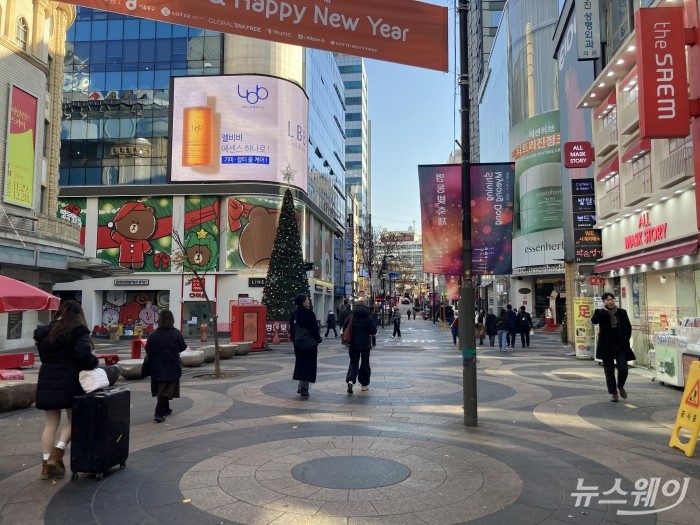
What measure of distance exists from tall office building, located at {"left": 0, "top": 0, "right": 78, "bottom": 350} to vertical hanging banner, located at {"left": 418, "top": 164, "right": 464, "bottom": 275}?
666 inches

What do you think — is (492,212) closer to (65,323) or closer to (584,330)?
(584,330)

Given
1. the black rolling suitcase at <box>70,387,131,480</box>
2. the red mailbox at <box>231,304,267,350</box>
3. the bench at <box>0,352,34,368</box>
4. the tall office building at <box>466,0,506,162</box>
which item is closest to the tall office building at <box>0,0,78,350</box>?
the bench at <box>0,352,34,368</box>

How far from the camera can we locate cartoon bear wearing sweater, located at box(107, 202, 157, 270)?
38.9 meters

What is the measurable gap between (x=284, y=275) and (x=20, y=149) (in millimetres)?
13035

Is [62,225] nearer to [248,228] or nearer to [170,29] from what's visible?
[248,228]

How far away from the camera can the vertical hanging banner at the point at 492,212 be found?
1268 centimetres

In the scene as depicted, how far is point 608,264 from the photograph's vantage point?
17250 mm

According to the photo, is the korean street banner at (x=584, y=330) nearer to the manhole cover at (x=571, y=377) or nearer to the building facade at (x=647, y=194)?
the building facade at (x=647, y=194)

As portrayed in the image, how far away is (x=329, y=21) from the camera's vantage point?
5570 millimetres

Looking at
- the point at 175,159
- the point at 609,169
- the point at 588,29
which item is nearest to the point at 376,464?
the point at 609,169

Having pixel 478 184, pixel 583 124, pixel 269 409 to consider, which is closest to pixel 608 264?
pixel 478 184

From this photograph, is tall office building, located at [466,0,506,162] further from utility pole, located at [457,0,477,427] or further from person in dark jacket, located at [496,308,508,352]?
utility pole, located at [457,0,477,427]

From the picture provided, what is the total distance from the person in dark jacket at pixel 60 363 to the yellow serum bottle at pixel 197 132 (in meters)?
35.2

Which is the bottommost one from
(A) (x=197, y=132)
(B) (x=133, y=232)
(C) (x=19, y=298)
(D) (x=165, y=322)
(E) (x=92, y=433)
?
(E) (x=92, y=433)
